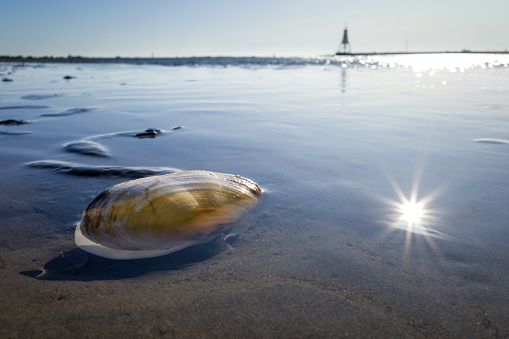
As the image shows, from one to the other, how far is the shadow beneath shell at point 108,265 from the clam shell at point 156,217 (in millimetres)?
46

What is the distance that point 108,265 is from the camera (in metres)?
1.72

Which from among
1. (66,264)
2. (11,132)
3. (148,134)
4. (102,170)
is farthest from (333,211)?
(11,132)

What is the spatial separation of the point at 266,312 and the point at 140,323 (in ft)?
1.52

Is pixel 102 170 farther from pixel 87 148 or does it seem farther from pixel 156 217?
pixel 156 217

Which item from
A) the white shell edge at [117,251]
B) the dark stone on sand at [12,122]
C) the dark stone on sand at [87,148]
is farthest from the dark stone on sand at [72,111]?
the white shell edge at [117,251]

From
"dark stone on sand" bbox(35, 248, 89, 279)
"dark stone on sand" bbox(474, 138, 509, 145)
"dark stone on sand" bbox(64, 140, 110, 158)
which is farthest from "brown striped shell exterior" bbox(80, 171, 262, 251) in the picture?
"dark stone on sand" bbox(474, 138, 509, 145)

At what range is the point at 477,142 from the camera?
12.9ft

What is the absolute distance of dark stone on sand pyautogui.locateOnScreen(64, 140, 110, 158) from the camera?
3.78 m

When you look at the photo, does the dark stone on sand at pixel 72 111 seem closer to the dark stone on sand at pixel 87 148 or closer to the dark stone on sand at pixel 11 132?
the dark stone on sand at pixel 11 132

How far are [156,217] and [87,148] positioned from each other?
2.48 meters

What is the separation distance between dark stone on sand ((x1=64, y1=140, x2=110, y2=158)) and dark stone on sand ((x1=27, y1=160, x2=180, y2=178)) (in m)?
0.45

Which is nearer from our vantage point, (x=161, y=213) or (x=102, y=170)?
(x=161, y=213)

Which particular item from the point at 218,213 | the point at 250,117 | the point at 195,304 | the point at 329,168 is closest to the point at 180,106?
the point at 250,117

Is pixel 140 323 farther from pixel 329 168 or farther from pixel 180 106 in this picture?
pixel 180 106
